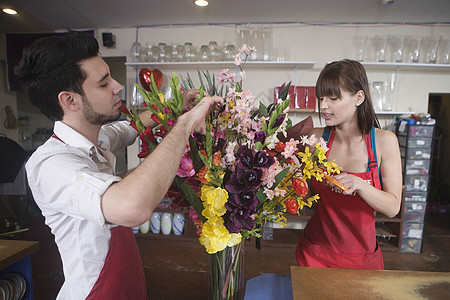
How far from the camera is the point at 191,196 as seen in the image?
72 cm

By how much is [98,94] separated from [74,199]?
0.40 meters

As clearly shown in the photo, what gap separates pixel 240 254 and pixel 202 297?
Answer: 1.94 m

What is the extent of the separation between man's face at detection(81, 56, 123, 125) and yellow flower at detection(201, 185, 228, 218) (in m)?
0.49

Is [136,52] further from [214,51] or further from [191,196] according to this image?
[191,196]

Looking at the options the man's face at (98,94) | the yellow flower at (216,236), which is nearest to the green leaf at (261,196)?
the yellow flower at (216,236)

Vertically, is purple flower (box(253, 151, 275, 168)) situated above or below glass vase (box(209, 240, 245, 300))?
above

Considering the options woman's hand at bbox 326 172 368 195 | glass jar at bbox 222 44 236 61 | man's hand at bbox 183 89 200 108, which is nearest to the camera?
man's hand at bbox 183 89 200 108

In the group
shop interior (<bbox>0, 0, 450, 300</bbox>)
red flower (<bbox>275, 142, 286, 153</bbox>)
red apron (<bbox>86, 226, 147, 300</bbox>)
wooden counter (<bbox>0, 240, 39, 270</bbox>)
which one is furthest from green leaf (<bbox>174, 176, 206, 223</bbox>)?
shop interior (<bbox>0, 0, 450, 300</bbox>)

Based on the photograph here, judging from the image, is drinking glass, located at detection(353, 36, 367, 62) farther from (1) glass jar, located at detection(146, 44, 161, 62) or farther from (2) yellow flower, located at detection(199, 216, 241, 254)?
(2) yellow flower, located at detection(199, 216, 241, 254)

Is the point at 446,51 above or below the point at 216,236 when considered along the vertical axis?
above

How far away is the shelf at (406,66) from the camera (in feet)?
10.3

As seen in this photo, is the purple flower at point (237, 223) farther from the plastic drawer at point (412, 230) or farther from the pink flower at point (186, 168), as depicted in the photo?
the plastic drawer at point (412, 230)

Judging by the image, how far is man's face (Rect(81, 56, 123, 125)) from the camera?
3.04ft

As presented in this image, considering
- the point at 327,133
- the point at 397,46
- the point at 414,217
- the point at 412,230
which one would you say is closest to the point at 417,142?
the point at 414,217
